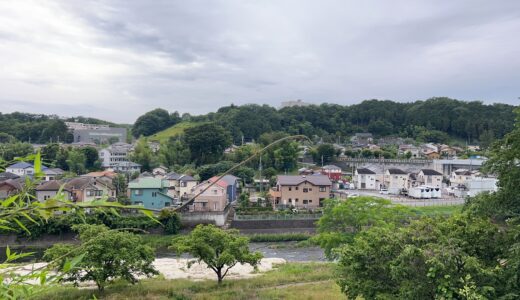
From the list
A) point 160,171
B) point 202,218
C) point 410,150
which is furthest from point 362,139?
point 202,218

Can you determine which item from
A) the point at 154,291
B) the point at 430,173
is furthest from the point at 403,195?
the point at 154,291

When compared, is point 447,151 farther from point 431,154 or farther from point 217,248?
point 217,248

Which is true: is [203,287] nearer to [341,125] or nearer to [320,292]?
[320,292]

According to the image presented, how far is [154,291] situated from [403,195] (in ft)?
105

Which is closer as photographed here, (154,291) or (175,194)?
(154,291)

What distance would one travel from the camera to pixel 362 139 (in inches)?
2844

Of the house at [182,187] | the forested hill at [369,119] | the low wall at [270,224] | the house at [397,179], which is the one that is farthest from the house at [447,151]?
the house at [182,187]

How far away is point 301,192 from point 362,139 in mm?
42436

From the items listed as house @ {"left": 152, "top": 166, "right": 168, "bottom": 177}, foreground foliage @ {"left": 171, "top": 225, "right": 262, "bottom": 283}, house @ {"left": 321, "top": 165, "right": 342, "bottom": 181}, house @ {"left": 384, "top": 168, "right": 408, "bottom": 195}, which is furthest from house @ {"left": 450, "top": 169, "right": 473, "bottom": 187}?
foreground foliage @ {"left": 171, "top": 225, "right": 262, "bottom": 283}

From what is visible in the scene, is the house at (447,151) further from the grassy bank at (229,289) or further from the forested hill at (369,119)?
the grassy bank at (229,289)

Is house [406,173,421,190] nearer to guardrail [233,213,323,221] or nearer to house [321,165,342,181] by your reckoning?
house [321,165,342,181]

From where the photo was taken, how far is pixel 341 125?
258 ft

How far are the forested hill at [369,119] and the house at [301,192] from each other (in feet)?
106

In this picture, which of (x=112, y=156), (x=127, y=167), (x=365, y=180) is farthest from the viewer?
(x=112, y=156)
